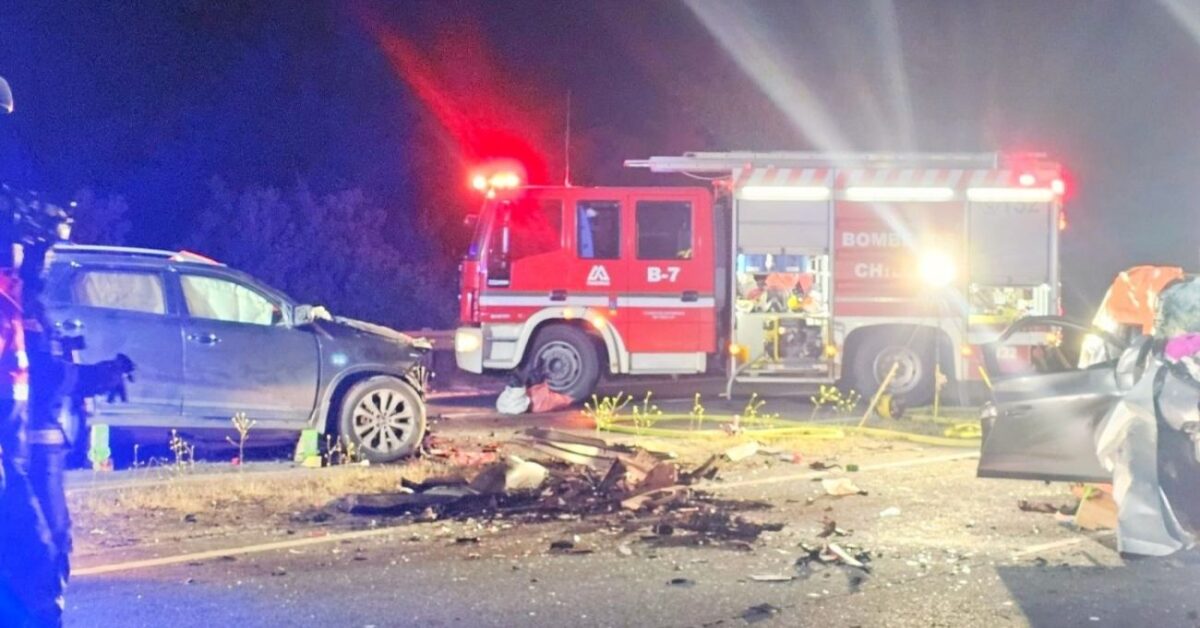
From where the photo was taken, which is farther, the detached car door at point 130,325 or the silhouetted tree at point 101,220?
the silhouetted tree at point 101,220

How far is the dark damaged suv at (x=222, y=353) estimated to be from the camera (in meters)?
9.91

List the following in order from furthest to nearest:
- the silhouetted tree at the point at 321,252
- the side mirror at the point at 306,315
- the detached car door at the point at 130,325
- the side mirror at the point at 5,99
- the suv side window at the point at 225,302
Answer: the silhouetted tree at the point at 321,252, the side mirror at the point at 306,315, the suv side window at the point at 225,302, the detached car door at the point at 130,325, the side mirror at the point at 5,99

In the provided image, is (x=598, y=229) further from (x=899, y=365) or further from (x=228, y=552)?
(x=228, y=552)

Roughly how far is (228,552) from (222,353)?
2.87 metres

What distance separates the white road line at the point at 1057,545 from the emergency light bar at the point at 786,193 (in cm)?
725

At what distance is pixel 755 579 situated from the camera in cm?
692

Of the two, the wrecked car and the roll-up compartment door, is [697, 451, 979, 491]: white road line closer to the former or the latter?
the wrecked car

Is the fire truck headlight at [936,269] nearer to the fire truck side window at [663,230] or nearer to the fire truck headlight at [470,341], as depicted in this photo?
the fire truck side window at [663,230]

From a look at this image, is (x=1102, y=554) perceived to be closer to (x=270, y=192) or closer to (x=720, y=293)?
(x=720, y=293)

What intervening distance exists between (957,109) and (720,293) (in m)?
13.2

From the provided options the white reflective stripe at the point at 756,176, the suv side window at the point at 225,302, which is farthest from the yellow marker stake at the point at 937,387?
the suv side window at the point at 225,302

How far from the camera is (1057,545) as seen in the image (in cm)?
773

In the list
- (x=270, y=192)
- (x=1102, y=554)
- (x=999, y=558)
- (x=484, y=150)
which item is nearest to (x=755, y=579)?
(x=999, y=558)

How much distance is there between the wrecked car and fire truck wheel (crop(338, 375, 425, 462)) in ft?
15.0
